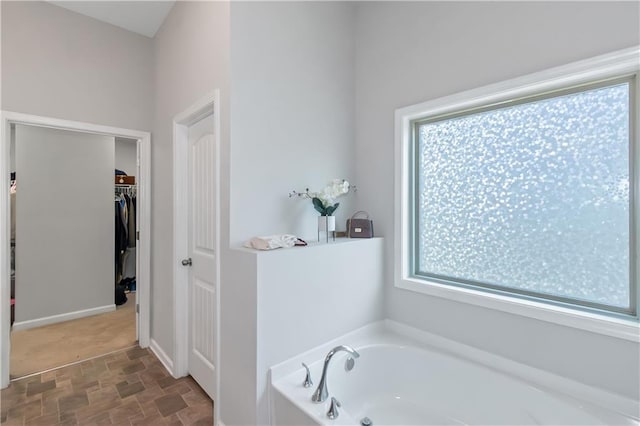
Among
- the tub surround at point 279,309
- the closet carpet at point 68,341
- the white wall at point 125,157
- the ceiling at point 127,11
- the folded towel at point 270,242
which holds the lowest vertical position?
the closet carpet at point 68,341

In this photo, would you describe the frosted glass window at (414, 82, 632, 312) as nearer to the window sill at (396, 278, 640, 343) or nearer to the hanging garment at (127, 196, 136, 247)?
the window sill at (396, 278, 640, 343)

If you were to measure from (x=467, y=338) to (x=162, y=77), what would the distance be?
3251mm

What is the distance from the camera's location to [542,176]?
1.65 meters

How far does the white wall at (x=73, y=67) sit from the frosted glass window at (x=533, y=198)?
2679 mm

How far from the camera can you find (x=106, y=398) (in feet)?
6.88

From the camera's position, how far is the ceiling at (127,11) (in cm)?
238

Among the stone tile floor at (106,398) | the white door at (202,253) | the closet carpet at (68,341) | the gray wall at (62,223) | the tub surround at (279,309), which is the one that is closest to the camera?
the tub surround at (279,309)

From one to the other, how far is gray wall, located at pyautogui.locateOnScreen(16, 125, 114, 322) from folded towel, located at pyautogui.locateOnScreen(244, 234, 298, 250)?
10.5ft

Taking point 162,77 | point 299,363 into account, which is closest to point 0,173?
point 162,77

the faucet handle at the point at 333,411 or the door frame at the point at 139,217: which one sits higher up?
the door frame at the point at 139,217

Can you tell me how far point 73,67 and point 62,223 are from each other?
2008 mm

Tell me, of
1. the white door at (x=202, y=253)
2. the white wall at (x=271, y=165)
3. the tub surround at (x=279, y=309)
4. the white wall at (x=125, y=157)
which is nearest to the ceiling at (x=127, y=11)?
the white door at (x=202, y=253)

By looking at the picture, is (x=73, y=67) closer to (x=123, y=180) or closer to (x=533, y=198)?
A: (x=123, y=180)

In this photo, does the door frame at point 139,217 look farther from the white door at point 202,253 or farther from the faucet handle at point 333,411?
the faucet handle at point 333,411
